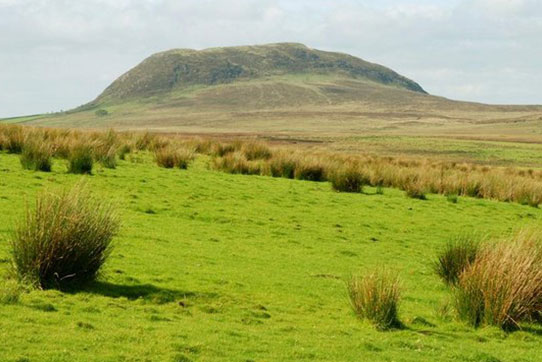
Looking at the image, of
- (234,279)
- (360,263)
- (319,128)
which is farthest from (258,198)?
(319,128)

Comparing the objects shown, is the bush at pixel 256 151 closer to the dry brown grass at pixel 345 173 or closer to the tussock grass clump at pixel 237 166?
the dry brown grass at pixel 345 173

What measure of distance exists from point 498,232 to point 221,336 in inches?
480

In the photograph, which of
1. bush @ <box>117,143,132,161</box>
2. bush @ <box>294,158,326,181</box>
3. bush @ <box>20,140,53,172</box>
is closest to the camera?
bush @ <box>20,140,53,172</box>

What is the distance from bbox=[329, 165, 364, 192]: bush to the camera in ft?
79.6

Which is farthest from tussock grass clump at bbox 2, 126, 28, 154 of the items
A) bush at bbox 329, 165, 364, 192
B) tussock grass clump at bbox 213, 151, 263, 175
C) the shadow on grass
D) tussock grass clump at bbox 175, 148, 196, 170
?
the shadow on grass

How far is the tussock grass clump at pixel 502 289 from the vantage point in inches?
372

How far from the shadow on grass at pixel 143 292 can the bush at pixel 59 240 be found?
0.32 m

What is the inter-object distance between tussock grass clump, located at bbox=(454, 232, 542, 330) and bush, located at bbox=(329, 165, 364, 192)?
46.9ft

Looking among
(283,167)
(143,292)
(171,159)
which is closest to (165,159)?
(171,159)

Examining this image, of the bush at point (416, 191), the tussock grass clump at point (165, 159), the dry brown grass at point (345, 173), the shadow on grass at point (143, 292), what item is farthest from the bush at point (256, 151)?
the shadow on grass at point (143, 292)

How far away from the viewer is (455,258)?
12.4 meters

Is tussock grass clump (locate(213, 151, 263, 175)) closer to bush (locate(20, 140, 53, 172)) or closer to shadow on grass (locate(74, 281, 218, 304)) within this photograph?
bush (locate(20, 140, 53, 172))

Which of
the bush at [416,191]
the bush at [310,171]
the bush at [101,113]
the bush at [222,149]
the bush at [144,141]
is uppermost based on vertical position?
the bush at [144,141]

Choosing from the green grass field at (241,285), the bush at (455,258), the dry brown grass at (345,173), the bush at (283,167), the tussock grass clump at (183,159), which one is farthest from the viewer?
the bush at (283,167)
